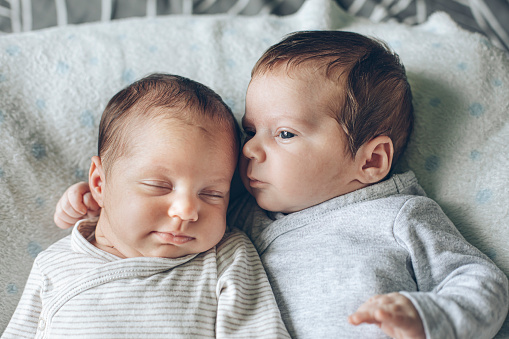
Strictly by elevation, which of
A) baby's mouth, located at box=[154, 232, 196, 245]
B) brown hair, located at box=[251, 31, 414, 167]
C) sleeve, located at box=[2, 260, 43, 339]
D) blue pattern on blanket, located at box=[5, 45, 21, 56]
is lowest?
sleeve, located at box=[2, 260, 43, 339]

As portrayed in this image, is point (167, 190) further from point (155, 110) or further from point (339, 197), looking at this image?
point (339, 197)

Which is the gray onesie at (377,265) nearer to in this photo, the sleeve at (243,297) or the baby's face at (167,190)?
the sleeve at (243,297)

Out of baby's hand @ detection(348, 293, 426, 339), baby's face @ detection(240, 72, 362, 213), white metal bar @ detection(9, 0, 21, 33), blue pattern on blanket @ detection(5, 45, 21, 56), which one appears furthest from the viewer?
white metal bar @ detection(9, 0, 21, 33)

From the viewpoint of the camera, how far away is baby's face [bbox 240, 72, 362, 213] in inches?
45.8

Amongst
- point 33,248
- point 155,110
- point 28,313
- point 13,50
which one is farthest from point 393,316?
point 13,50

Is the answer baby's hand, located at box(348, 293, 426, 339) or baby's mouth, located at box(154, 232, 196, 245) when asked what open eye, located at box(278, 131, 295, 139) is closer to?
baby's mouth, located at box(154, 232, 196, 245)

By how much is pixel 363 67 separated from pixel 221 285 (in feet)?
1.95

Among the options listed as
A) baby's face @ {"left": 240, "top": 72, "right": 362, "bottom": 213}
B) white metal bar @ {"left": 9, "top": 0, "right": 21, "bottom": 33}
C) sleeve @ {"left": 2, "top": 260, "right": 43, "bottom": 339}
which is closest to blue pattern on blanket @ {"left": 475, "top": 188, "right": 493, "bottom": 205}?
baby's face @ {"left": 240, "top": 72, "right": 362, "bottom": 213}

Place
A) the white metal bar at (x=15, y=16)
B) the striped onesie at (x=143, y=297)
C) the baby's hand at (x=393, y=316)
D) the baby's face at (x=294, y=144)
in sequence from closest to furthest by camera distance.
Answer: the baby's hand at (x=393, y=316) → the striped onesie at (x=143, y=297) → the baby's face at (x=294, y=144) → the white metal bar at (x=15, y=16)

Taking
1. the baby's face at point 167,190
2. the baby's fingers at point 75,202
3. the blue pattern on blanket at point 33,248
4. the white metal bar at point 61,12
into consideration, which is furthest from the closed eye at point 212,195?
the white metal bar at point 61,12

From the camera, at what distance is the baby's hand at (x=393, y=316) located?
886mm

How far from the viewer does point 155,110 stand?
43.8 inches

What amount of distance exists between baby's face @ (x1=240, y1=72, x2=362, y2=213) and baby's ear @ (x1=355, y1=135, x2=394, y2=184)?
0.03m

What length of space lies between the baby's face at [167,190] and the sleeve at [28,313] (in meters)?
0.23
